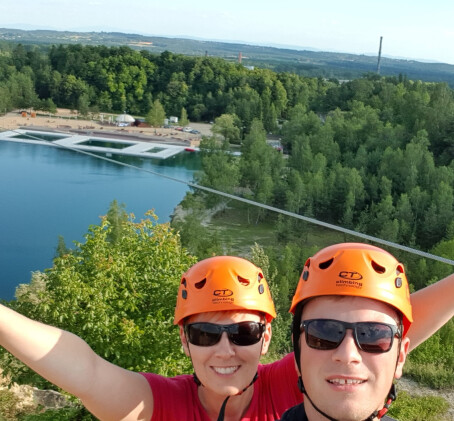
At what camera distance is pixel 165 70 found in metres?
48.3

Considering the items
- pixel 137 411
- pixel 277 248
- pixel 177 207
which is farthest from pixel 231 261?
pixel 177 207

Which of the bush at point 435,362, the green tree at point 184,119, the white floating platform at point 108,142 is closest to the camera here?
the bush at point 435,362

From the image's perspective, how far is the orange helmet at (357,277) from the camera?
1.05m

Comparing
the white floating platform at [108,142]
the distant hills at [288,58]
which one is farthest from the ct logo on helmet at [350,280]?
the distant hills at [288,58]

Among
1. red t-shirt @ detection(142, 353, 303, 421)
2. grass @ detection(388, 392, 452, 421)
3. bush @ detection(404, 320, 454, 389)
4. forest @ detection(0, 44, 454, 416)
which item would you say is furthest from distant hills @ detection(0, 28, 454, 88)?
red t-shirt @ detection(142, 353, 303, 421)

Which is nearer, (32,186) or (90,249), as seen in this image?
(90,249)

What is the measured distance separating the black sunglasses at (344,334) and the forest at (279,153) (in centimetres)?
507

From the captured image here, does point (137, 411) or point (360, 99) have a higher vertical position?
point (137, 411)

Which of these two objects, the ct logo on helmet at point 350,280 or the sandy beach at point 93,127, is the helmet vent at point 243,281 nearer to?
the ct logo on helmet at point 350,280

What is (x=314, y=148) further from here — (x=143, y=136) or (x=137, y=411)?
(x=137, y=411)

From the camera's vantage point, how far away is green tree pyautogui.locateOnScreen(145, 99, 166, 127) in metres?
42.1

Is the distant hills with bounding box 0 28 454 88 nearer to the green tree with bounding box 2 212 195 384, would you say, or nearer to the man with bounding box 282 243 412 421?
the green tree with bounding box 2 212 195 384

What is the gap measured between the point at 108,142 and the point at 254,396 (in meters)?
36.3

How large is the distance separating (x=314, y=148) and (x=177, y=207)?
23.6 ft
